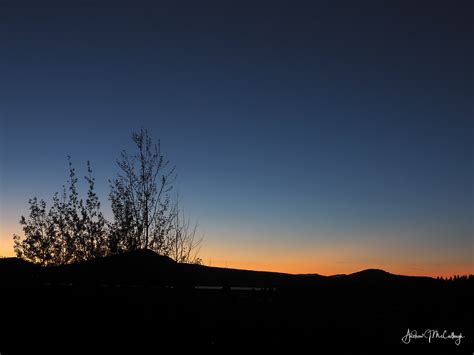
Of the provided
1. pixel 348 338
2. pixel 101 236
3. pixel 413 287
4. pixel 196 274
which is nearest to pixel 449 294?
pixel 413 287

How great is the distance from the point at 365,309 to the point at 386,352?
1002 mm

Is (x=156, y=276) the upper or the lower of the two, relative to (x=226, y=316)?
upper

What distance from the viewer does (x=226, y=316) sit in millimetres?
9539
